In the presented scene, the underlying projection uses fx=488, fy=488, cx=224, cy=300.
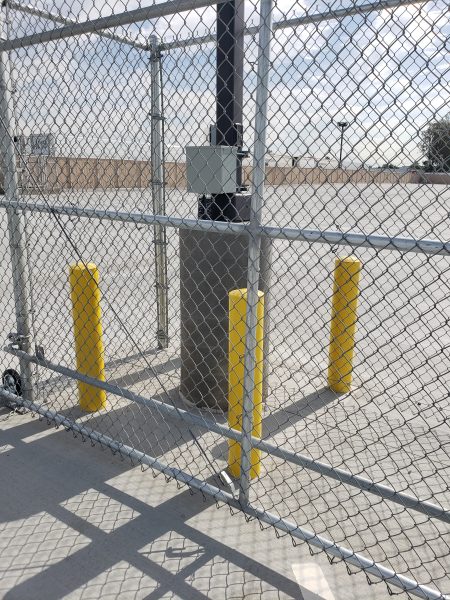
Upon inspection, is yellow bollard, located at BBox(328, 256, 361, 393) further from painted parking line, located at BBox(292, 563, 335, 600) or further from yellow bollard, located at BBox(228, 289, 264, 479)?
painted parking line, located at BBox(292, 563, 335, 600)

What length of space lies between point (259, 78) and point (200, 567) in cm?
216

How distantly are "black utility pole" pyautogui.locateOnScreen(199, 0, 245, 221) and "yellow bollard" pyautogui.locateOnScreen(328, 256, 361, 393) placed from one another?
1.09 m

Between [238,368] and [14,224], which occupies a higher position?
[14,224]

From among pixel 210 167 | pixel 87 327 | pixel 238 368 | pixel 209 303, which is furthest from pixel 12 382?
pixel 210 167

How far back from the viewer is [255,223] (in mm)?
2145

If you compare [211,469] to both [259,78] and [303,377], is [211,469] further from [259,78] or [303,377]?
[259,78]

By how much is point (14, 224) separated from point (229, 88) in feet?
5.51

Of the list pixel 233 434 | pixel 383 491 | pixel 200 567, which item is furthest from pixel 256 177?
pixel 200 567

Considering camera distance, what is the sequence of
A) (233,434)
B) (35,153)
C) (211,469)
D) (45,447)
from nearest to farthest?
1. (233,434)
2. (211,469)
3. (45,447)
4. (35,153)

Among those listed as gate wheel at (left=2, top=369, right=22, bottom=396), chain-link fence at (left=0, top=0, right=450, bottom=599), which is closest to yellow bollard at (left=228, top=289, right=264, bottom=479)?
chain-link fence at (left=0, top=0, right=450, bottom=599)

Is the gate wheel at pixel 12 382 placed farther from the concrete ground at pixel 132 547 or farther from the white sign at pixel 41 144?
the white sign at pixel 41 144

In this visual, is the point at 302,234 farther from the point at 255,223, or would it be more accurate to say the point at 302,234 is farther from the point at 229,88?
the point at 229,88

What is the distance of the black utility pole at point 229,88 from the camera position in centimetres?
303

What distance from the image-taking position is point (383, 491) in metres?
2.09
